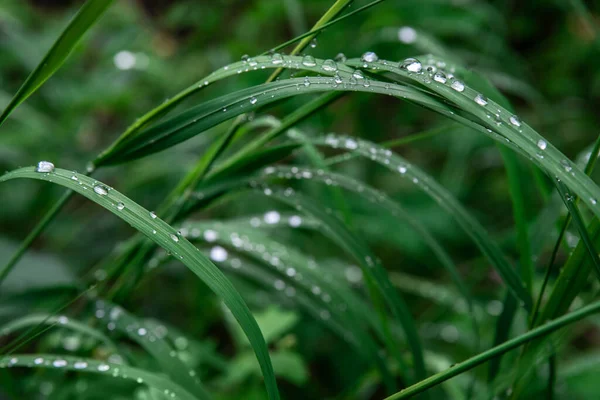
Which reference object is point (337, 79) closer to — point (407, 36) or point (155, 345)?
point (155, 345)

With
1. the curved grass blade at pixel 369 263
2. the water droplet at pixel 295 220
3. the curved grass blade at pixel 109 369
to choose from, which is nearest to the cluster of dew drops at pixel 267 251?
the water droplet at pixel 295 220

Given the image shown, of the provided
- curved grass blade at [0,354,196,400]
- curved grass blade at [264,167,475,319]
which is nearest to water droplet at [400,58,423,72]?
curved grass blade at [264,167,475,319]

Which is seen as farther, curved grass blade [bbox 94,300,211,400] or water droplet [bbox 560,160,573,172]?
curved grass blade [bbox 94,300,211,400]

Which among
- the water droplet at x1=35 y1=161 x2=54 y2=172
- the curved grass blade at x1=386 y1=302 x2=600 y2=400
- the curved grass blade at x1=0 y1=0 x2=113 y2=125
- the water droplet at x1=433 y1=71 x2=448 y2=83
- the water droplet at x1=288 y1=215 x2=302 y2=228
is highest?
the water droplet at x1=288 y1=215 x2=302 y2=228

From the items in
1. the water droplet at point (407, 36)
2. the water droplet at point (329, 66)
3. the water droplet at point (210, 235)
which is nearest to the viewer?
the water droplet at point (329, 66)

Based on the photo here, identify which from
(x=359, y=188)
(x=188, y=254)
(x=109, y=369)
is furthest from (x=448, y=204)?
(x=109, y=369)

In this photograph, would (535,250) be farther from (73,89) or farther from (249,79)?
(73,89)

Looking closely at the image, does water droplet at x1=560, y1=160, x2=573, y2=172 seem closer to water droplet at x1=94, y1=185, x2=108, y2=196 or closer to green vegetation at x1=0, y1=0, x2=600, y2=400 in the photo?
green vegetation at x1=0, y1=0, x2=600, y2=400

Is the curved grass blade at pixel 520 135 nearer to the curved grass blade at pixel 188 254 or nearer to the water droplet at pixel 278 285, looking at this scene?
the curved grass blade at pixel 188 254
